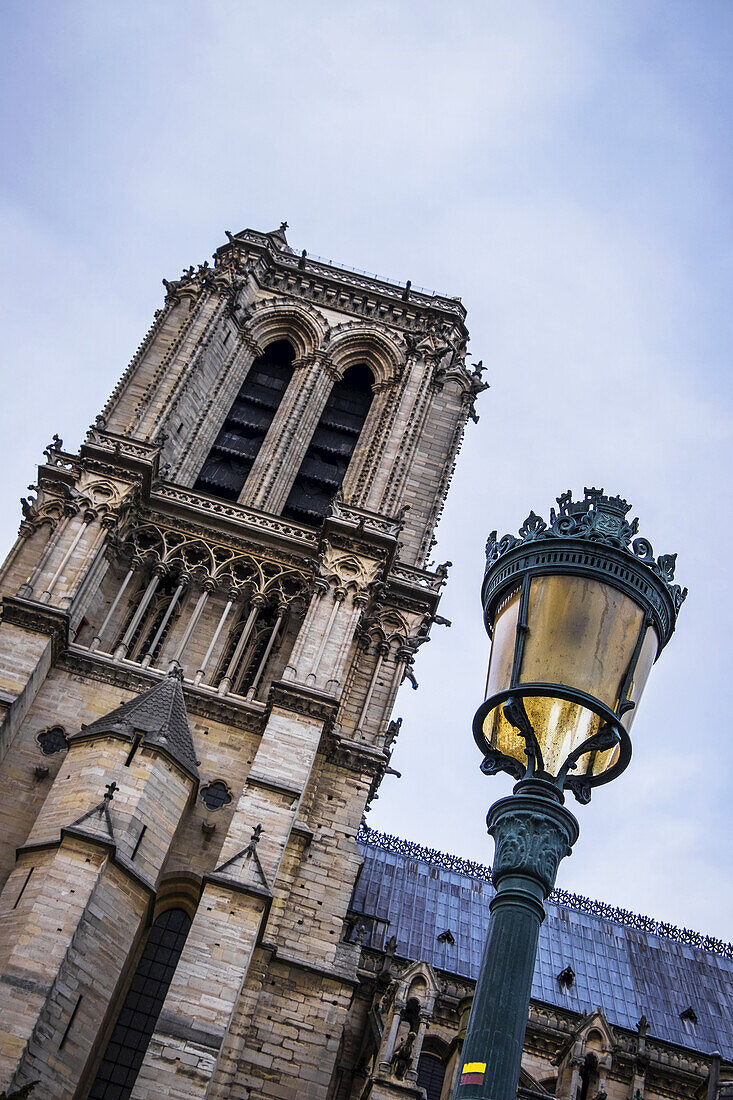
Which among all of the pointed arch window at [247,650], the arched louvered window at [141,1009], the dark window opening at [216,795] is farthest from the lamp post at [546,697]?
the pointed arch window at [247,650]

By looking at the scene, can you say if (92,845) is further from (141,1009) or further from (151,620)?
(151,620)

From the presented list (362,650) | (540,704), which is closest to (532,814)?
(540,704)

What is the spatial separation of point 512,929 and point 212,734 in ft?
71.3

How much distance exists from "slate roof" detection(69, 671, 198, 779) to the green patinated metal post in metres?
19.2

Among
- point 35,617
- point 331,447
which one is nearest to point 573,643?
point 35,617

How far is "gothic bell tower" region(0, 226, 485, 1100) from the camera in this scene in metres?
22.4

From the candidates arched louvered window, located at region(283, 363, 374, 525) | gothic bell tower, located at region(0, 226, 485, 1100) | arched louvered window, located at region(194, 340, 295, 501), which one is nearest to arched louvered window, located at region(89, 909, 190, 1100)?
gothic bell tower, located at region(0, 226, 485, 1100)

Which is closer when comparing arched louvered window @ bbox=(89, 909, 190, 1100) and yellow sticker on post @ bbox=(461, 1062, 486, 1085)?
yellow sticker on post @ bbox=(461, 1062, 486, 1085)

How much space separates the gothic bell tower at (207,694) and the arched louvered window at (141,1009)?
47 millimetres

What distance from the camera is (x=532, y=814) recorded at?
6723 mm

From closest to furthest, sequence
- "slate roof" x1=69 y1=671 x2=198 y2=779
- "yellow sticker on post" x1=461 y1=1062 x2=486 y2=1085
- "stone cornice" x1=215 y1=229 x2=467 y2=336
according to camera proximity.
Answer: "yellow sticker on post" x1=461 y1=1062 x2=486 y2=1085, "slate roof" x1=69 y1=671 x2=198 y2=779, "stone cornice" x1=215 y1=229 x2=467 y2=336

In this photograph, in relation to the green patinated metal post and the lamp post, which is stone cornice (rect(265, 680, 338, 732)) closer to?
the lamp post

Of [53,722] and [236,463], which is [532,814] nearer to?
[53,722]

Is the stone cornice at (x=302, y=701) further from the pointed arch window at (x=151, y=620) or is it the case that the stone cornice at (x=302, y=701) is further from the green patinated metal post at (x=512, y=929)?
the green patinated metal post at (x=512, y=929)
